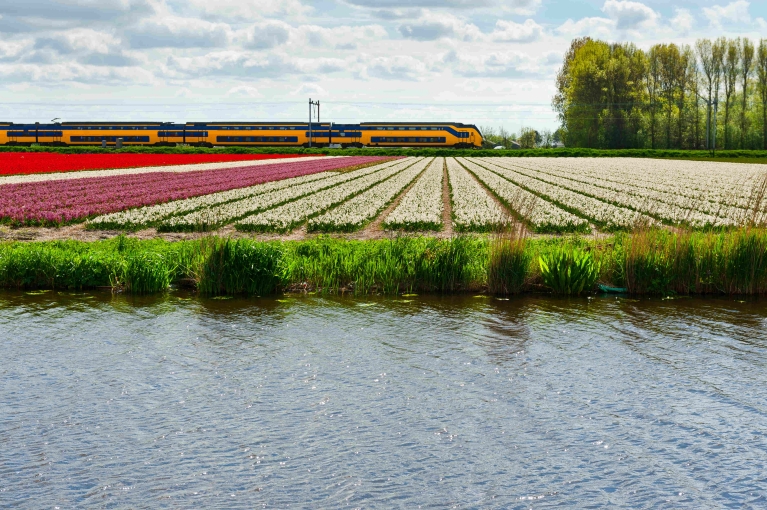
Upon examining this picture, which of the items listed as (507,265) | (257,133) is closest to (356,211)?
(507,265)

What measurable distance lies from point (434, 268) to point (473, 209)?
396 inches

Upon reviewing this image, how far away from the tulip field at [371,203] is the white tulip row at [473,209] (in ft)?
0.11

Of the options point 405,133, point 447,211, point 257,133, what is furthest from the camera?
point 405,133

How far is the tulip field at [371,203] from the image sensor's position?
736 inches

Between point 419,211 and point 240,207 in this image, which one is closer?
point 419,211

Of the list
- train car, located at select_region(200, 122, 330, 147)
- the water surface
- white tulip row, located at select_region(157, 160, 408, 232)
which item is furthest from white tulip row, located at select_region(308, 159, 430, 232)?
train car, located at select_region(200, 122, 330, 147)

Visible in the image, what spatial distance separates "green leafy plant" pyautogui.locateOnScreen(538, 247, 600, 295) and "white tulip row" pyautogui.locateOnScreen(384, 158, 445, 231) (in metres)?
6.65

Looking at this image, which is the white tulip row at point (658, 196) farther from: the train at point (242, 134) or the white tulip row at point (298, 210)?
the train at point (242, 134)

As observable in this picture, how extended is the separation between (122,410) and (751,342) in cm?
692

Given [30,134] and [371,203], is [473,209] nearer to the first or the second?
[371,203]

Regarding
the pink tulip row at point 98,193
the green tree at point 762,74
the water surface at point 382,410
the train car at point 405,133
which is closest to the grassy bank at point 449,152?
the train car at point 405,133

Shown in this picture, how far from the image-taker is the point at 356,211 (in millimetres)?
21906

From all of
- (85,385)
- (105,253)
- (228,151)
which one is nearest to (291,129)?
(228,151)

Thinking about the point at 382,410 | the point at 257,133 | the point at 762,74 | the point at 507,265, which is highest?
the point at 762,74
